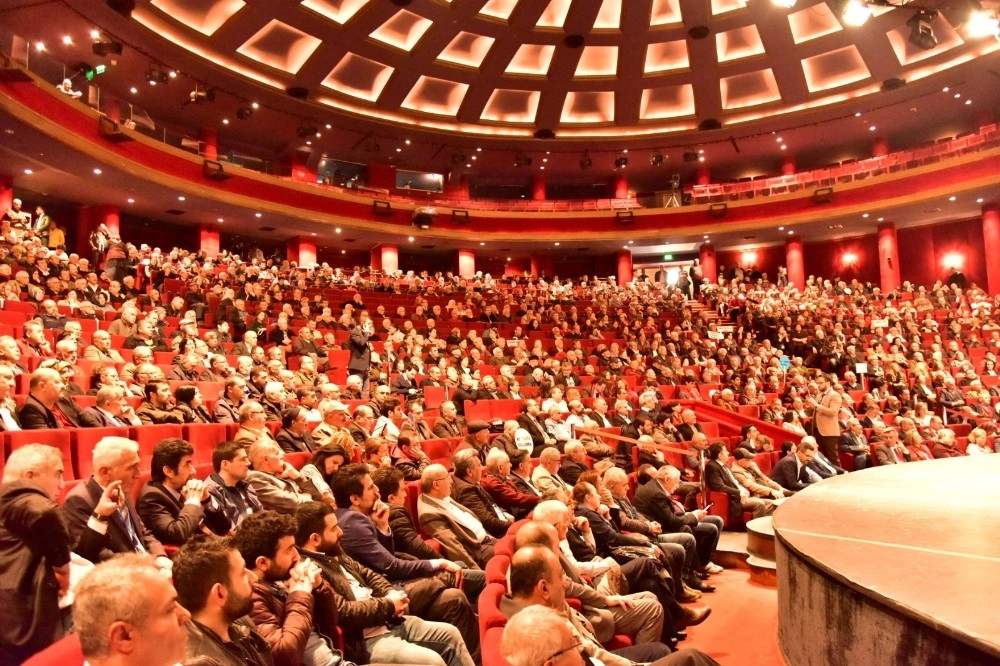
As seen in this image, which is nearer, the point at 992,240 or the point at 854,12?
the point at 854,12

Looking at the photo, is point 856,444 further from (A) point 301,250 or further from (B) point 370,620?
(A) point 301,250

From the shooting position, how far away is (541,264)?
18219 mm

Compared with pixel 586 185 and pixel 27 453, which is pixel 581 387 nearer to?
pixel 27 453

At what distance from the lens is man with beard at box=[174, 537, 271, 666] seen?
1.43 m

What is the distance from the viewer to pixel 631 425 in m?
6.32

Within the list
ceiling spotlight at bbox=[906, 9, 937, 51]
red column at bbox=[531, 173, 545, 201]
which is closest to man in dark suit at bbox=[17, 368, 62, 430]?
ceiling spotlight at bbox=[906, 9, 937, 51]

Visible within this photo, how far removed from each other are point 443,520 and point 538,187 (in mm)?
16011

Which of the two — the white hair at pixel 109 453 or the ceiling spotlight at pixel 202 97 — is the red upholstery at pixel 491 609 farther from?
the ceiling spotlight at pixel 202 97

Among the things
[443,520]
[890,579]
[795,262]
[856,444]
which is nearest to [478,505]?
[443,520]

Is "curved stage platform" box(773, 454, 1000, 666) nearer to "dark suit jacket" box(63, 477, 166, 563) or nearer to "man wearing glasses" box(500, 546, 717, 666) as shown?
"man wearing glasses" box(500, 546, 717, 666)

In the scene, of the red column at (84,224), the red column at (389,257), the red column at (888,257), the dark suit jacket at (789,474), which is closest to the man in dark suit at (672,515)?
the dark suit jacket at (789,474)

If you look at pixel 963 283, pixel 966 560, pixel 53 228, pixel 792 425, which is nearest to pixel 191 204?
pixel 53 228

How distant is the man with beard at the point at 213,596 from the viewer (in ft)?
4.71

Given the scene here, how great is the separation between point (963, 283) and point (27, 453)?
17.2 meters
